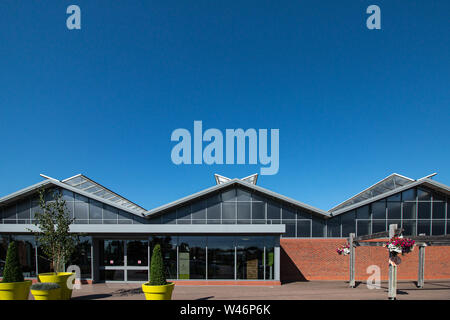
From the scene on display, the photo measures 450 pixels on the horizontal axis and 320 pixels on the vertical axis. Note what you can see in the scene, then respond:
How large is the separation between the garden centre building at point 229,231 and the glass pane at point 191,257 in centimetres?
5

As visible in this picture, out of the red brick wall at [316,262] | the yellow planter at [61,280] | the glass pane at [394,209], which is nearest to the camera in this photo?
the yellow planter at [61,280]

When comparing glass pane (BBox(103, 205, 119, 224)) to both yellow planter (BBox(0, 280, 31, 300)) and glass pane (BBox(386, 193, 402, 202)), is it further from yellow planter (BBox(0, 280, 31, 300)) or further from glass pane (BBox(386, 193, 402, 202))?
glass pane (BBox(386, 193, 402, 202))

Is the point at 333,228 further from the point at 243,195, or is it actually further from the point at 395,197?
the point at 243,195

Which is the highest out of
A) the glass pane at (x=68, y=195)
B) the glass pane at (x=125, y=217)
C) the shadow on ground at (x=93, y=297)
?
the glass pane at (x=68, y=195)

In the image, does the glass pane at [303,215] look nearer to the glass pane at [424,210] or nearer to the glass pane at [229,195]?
the glass pane at [229,195]

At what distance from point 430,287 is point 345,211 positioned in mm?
5834

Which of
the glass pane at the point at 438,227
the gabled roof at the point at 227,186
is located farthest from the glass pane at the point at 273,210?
the glass pane at the point at 438,227

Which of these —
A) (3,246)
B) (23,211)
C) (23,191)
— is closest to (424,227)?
(23,191)

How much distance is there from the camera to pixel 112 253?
1641 centimetres

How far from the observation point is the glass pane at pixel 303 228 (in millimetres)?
17906

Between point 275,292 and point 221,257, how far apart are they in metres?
3.69

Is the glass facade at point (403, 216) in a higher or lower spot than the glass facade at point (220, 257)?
higher
